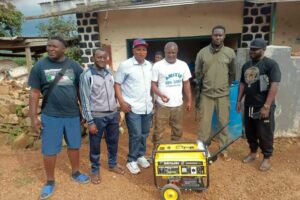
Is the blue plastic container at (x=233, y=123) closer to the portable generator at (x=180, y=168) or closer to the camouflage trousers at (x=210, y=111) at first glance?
the camouflage trousers at (x=210, y=111)

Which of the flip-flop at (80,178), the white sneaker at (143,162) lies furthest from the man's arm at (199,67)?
the flip-flop at (80,178)

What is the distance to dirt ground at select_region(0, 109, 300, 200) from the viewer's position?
4105mm

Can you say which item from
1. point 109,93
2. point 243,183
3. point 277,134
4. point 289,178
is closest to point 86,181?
point 109,93

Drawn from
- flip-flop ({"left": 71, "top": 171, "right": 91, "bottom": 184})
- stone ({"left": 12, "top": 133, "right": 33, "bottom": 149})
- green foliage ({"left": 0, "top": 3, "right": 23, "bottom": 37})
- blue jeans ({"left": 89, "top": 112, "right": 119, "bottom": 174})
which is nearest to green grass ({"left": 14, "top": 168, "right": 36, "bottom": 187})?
flip-flop ({"left": 71, "top": 171, "right": 91, "bottom": 184})

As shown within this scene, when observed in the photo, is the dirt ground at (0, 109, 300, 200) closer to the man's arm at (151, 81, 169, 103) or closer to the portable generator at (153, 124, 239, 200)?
the portable generator at (153, 124, 239, 200)

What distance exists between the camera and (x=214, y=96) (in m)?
4.74

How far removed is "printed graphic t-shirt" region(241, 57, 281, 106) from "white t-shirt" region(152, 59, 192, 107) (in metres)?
0.89

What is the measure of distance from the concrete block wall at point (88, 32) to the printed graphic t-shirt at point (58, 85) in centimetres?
445

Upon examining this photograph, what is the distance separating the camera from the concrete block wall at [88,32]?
8156 mm

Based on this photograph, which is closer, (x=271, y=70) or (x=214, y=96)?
(x=271, y=70)

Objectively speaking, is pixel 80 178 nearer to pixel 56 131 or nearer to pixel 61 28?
pixel 56 131

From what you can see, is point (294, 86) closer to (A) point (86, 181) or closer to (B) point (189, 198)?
(B) point (189, 198)

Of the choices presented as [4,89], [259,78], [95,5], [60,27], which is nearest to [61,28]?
[60,27]

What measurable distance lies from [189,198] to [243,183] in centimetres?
90
